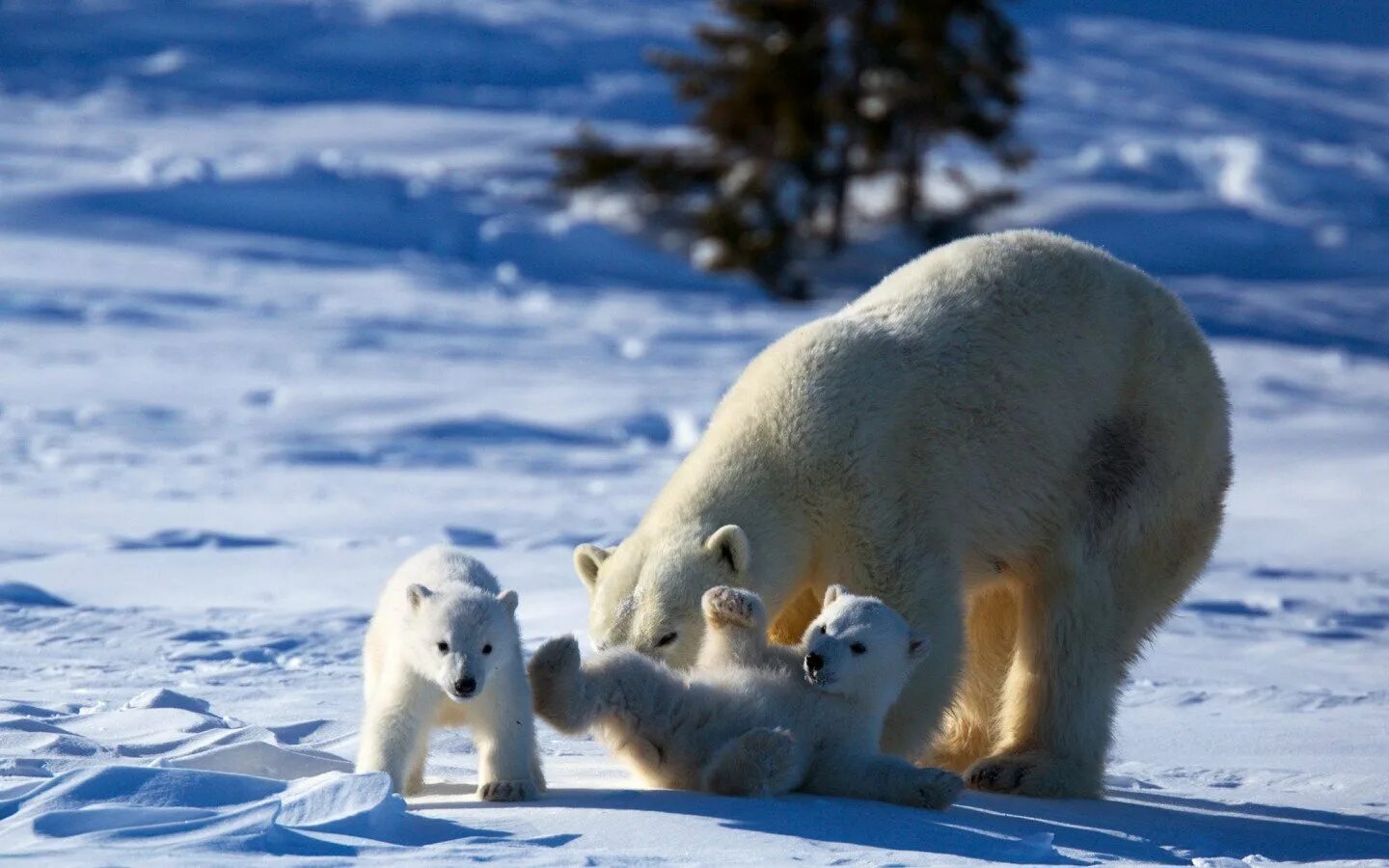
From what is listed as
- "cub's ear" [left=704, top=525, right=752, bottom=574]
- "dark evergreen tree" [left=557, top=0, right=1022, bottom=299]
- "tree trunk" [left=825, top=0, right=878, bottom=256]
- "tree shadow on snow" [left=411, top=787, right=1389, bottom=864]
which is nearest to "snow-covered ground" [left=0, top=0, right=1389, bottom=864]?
"tree shadow on snow" [left=411, top=787, right=1389, bottom=864]

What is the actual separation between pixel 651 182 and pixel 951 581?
17686mm

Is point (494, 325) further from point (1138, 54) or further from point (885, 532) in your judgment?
point (1138, 54)

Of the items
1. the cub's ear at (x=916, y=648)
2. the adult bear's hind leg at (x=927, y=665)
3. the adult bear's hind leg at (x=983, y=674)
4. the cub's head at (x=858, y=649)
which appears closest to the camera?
the cub's head at (x=858, y=649)

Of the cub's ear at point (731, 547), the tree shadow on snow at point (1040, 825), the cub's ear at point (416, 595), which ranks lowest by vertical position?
the tree shadow on snow at point (1040, 825)

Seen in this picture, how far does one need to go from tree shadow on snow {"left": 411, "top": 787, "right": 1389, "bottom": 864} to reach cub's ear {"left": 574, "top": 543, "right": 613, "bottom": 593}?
0.68 metres

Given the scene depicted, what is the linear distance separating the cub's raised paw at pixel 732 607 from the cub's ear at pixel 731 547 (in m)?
0.17

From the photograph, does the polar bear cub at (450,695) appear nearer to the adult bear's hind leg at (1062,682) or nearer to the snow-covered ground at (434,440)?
the snow-covered ground at (434,440)

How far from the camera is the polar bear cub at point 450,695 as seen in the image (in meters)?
3.60

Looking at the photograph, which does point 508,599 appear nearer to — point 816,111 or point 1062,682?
point 1062,682

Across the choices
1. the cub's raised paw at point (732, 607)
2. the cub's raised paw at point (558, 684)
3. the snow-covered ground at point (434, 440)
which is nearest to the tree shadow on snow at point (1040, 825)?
the snow-covered ground at point (434, 440)

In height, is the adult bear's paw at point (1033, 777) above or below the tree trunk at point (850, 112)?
below

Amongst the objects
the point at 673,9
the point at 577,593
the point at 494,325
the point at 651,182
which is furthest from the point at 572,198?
the point at 673,9

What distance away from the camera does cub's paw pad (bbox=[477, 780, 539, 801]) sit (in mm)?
3713

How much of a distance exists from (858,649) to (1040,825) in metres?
0.56
